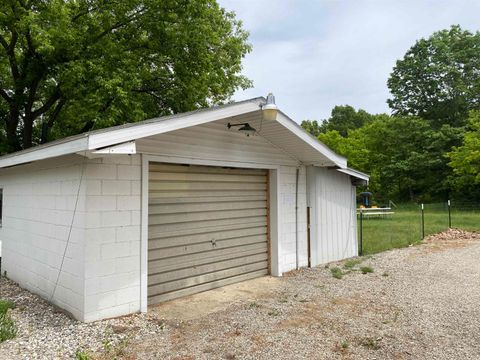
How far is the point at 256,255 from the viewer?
6.55 metres

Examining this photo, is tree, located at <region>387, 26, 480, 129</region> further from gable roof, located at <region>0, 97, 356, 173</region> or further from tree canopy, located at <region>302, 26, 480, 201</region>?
gable roof, located at <region>0, 97, 356, 173</region>

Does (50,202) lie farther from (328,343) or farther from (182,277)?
(328,343)

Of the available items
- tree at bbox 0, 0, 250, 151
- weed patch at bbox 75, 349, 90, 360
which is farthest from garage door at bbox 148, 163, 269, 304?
tree at bbox 0, 0, 250, 151

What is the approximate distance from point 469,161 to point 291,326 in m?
23.2

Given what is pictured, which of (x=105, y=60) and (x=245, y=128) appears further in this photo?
(x=105, y=60)

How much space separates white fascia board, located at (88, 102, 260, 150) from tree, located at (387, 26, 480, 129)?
31.4 m

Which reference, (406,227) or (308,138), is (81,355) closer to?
(308,138)

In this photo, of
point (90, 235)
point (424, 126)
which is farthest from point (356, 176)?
point (424, 126)

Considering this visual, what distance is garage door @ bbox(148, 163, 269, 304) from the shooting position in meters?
5.03

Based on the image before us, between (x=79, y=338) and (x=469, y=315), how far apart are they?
15.7 ft

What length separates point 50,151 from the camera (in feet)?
13.9

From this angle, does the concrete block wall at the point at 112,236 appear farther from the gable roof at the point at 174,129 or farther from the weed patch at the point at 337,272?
the weed patch at the point at 337,272

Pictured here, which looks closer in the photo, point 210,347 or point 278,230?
point 210,347

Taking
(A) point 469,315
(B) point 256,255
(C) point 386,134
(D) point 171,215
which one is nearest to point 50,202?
(D) point 171,215
